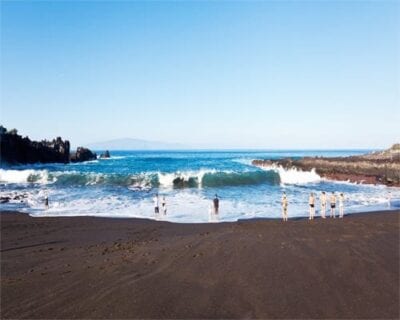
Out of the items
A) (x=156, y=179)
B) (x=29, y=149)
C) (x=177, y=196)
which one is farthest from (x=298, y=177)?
(x=29, y=149)

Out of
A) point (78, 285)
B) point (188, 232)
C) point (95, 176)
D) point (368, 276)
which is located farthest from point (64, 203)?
point (368, 276)

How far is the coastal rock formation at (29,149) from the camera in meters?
65.6

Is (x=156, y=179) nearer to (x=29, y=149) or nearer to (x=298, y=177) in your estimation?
(x=298, y=177)

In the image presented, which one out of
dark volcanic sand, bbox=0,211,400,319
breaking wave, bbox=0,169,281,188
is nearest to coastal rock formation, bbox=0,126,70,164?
breaking wave, bbox=0,169,281,188

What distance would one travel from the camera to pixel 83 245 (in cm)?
1188

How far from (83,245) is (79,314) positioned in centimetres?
599

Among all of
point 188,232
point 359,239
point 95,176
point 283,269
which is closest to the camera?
point 283,269

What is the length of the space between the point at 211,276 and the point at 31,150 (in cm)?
7129

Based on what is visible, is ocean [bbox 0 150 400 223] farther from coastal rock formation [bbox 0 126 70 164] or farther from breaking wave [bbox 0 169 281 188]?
coastal rock formation [bbox 0 126 70 164]

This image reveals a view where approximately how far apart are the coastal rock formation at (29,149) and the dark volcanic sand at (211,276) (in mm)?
58556

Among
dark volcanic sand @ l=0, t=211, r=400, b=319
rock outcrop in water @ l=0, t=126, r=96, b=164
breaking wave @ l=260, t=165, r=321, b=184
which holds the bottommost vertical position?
breaking wave @ l=260, t=165, r=321, b=184

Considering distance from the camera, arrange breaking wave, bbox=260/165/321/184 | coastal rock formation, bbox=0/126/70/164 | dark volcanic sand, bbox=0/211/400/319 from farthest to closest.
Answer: coastal rock formation, bbox=0/126/70/164
breaking wave, bbox=260/165/321/184
dark volcanic sand, bbox=0/211/400/319

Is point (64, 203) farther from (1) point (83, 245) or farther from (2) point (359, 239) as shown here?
(2) point (359, 239)

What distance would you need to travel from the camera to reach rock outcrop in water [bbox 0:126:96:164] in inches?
2584
